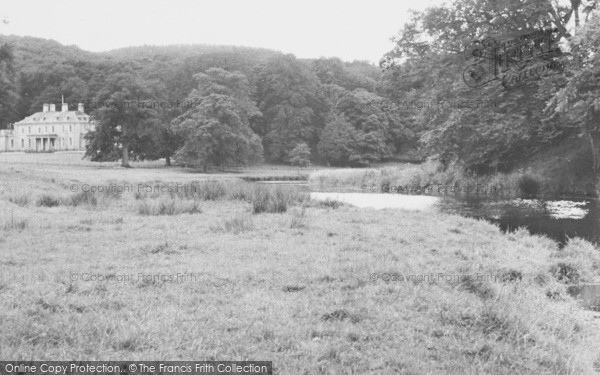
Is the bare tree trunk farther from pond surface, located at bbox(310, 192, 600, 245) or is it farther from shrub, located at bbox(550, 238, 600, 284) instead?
shrub, located at bbox(550, 238, 600, 284)

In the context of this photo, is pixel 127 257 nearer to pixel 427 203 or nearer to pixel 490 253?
pixel 490 253

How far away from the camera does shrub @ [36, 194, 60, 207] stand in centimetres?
1805

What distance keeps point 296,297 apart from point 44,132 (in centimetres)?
10026

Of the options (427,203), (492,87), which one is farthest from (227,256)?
(492,87)

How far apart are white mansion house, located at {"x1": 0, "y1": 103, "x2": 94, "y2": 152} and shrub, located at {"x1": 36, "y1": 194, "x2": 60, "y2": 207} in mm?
83069

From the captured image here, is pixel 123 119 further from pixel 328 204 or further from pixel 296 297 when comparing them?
pixel 296 297

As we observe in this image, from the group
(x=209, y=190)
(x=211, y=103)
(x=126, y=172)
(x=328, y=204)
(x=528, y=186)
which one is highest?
(x=211, y=103)

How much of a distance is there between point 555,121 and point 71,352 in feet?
99.3

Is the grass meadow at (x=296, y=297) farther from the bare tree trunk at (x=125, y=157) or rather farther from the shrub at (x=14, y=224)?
the bare tree trunk at (x=125, y=157)

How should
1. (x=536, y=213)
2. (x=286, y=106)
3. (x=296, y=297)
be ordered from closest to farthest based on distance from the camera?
(x=296, y=297), (x=536, y=213), (x=286, y=106)

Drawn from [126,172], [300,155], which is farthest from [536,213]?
[300,155]

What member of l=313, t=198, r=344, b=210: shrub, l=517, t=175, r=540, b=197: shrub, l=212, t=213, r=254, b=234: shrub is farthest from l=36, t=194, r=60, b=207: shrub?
l=517, t=175, r=540, b=197: shrub
